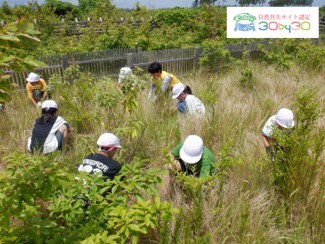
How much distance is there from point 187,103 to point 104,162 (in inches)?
77.2

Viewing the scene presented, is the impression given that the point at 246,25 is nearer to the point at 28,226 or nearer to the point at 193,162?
the point at 193,162

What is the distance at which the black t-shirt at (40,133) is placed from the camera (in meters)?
3.92

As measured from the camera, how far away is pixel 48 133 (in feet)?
13.1

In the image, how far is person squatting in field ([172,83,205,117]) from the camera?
445 centimetres

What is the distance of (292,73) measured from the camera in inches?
297

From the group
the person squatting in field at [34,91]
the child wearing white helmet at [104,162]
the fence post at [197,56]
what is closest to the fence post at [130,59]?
the fence post at [197,56]

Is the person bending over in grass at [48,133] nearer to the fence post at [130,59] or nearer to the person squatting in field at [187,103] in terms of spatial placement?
the person squatting in field at [187,103]

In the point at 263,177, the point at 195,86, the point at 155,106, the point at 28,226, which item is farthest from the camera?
the point at 195,86

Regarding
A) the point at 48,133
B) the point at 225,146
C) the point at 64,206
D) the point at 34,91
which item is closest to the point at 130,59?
the point at 34,91

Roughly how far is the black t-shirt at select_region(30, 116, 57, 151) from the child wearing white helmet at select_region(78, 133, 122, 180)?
3.97 ft

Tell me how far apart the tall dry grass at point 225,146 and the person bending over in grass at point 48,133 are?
19cm

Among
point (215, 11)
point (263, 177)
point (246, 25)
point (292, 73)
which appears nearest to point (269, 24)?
point (246, 25)

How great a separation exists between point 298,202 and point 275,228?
31cm

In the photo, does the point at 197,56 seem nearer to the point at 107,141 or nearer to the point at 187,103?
the point at 187,103
